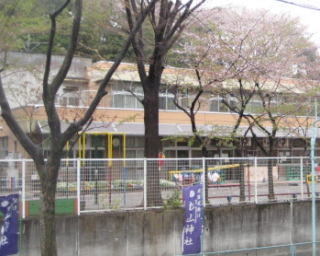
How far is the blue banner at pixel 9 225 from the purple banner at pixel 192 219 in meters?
3.94

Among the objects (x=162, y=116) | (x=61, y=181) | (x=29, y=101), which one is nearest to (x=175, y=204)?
(x=61, y=181)

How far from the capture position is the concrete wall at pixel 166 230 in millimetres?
11242

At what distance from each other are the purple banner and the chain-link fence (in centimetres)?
92

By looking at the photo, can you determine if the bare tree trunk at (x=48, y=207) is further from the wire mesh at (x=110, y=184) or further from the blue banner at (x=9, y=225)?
the wire mesh at (x=110, y=184)

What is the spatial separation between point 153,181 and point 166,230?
132cm

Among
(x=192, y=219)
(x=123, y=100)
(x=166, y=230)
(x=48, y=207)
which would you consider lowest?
(x=166, y=230)

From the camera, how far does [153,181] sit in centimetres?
1247

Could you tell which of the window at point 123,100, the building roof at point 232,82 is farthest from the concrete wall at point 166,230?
the window at point 123,100

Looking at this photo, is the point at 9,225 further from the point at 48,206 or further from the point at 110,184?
the point at 48,206

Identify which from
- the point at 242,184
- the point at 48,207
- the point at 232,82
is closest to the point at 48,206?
the point at 48,207

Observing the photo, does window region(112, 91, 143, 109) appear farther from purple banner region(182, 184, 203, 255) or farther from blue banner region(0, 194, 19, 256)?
blue banner region(0, 194, 19, 256)

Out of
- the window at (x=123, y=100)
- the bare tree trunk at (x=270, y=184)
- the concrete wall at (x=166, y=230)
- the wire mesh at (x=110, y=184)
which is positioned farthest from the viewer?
the window at (x=123, y=100)

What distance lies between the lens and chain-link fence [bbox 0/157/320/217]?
35.9 ft

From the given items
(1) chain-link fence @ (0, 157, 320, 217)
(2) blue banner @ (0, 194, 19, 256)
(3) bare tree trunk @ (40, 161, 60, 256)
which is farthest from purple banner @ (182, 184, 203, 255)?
(3) bare tree trunk @ (40, 161, 60, 256)
